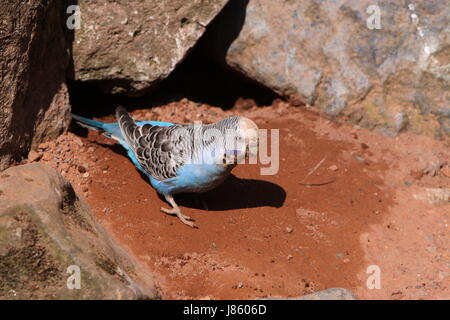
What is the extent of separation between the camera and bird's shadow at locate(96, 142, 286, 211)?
7.56 metres

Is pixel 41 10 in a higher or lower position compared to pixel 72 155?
higher

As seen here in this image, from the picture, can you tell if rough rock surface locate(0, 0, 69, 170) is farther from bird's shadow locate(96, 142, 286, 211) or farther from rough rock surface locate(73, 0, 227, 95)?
bird's shadow locate(96, 142, 286, 211)

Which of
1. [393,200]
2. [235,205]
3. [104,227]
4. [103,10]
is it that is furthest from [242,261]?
[103,10]

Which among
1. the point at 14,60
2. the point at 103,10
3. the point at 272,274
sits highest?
the point at 103,10

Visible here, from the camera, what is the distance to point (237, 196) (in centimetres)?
773

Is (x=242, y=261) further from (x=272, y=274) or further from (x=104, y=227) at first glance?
(x=104, y=227)

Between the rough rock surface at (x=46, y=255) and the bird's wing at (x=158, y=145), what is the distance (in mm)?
1884

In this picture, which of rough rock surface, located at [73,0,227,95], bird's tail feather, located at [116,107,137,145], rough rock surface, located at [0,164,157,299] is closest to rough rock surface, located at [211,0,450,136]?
rough rock surface, located at [73,0,227,95]

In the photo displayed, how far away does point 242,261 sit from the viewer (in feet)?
21.7

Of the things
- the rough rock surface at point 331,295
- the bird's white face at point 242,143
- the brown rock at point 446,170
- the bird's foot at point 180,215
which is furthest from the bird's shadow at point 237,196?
the brown rock at point 446,170

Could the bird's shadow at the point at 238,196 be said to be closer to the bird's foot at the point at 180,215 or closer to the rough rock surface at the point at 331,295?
the bird's foot at the point at 180,215

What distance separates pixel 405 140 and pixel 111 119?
4506 millimetres

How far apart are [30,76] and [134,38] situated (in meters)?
1.66

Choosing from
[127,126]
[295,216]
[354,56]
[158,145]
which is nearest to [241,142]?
[158,145]
